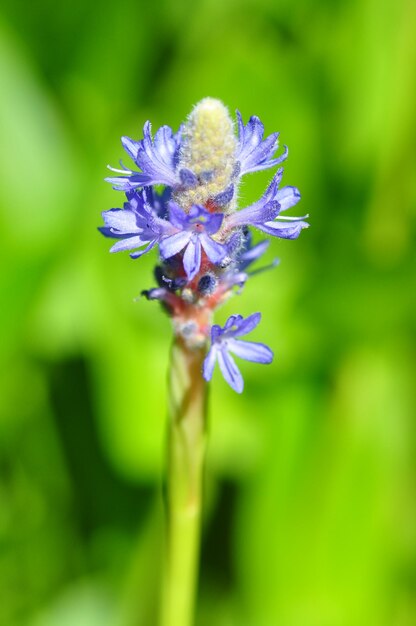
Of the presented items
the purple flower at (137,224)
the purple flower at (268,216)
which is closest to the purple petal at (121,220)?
the purple flower at (137,224)

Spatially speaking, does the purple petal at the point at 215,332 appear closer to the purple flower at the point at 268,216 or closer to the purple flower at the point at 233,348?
the purple flower at the point at 233,348

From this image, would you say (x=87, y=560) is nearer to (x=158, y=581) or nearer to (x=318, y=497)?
(x=158, y=581)

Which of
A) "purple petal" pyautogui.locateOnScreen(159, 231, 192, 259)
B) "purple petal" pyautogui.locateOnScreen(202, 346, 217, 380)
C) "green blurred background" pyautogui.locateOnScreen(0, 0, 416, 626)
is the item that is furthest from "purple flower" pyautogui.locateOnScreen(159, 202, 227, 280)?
"green blurred background" pyautogui.locateOnScreen(0, 0, 416, 626)

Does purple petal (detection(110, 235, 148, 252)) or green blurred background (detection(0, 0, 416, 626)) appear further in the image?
green blurred background (detection(0, 0, 416, 626))

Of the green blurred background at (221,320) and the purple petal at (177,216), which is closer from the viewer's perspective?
the purple petal at (177,216)

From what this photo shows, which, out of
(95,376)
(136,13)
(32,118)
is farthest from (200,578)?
(136,13)

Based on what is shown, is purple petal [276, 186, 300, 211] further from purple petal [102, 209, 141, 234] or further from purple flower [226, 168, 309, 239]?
purple petal [102, 209, 141, 234]
